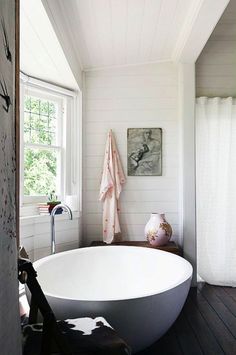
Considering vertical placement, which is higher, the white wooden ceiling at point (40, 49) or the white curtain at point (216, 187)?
the white wooden ceiling at point (40, 49)

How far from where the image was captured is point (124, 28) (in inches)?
104

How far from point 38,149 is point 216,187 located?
204 cm

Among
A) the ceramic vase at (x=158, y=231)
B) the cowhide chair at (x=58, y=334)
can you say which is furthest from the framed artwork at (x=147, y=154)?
the cowhide chair at (x=58, y=334)

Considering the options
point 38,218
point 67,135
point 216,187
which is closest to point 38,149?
point 67,135

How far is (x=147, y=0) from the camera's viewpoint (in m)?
2.22

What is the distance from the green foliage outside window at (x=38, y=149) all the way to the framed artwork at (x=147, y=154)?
926 mm

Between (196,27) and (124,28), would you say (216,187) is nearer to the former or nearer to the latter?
(196,27)

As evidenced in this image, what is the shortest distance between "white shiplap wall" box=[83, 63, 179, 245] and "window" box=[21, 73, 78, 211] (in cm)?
21

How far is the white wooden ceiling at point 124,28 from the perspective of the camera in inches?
89.7

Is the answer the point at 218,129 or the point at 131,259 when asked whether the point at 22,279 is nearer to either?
the point at 131,259

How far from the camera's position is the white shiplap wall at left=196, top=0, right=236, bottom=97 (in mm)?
3407

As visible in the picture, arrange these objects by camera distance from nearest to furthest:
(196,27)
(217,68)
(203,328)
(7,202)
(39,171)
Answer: (7,202), (203,328), (196,27), (39,171), (217,68)

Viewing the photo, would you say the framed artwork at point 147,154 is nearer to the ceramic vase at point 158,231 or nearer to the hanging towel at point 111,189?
the hanging towel at point 111,189

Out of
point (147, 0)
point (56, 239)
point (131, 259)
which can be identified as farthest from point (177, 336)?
point (147, 0)
